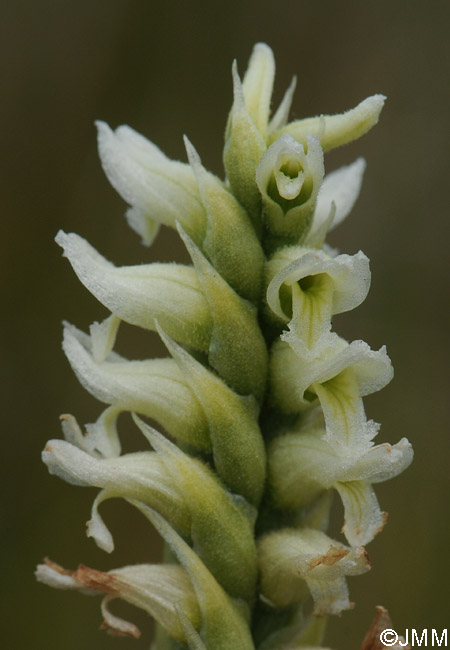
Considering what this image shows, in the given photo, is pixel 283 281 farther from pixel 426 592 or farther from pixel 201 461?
pixel 426 592

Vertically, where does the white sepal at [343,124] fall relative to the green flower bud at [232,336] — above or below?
above

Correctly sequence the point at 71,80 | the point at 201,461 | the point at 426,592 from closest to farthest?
the point at 201,461
the point at 426,592
the point at 71,80

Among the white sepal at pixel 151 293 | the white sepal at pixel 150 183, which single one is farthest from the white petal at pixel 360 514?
the white sepal at pixel 150 183

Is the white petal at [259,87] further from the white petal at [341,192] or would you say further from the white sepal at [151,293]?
the white sepal at [151,293]

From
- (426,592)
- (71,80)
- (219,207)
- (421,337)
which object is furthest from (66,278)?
(219,207)

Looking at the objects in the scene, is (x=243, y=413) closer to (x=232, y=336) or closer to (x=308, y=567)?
(x=232, y=336)

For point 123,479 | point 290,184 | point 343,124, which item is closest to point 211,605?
point 123,479
